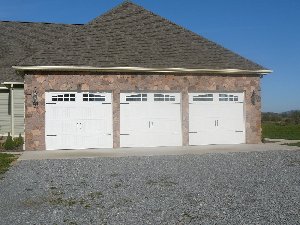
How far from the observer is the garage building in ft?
52.5

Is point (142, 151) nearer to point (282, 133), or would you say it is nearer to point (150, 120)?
point (150, 120)

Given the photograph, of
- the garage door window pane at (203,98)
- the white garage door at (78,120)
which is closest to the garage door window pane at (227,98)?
the garage door window pane at (203,98)

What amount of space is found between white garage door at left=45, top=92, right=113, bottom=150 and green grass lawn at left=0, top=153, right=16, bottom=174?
77.3 inches

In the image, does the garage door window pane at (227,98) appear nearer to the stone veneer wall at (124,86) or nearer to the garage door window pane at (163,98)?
the stone veneer wall at (124,86)

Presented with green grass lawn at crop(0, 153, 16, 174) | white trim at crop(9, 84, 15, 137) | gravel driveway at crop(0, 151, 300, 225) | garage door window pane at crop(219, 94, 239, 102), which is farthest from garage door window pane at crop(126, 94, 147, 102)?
white trim at crop(9, 84, 15, 137)

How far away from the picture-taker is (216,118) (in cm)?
1770

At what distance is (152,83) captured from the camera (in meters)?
17.0

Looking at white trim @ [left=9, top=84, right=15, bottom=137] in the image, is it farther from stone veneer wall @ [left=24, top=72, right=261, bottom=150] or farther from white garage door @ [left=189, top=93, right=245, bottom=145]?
white garage door @ [left=189, top=93, right=245, bottom=145]

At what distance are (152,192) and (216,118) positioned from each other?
32.6 feet

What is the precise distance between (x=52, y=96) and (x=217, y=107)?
6.73m

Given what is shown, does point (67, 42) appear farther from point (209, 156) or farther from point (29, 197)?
point (29, 197)

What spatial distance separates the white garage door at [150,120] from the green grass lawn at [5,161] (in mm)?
4369

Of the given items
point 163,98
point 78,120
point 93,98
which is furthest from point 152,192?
point 163,98

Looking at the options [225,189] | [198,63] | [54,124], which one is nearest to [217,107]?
[198,63]
